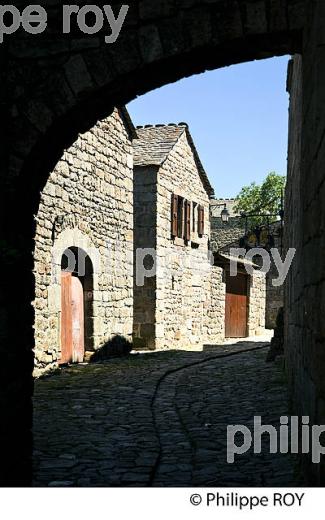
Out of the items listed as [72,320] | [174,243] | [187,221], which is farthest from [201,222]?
[72,320]

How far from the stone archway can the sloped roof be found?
9730mm

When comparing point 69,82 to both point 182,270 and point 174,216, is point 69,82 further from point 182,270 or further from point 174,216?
point 182,270

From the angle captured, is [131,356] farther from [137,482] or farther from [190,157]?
[137,482]

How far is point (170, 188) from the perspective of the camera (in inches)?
558

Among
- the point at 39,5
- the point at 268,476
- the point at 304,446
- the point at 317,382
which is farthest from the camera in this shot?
the point at 268,476

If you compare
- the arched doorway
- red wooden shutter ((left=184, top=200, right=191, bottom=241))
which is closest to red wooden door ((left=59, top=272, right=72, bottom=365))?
the arched doorway

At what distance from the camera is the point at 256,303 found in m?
20.3

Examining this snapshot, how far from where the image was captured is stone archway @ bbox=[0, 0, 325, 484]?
327 cm

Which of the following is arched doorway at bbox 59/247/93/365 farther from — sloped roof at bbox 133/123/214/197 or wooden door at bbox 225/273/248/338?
wooden door at bbox 225/273/248/338

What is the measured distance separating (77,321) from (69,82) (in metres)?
7.08

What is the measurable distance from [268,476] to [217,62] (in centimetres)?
281

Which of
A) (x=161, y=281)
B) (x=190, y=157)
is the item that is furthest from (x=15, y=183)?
(x=190, y=157)

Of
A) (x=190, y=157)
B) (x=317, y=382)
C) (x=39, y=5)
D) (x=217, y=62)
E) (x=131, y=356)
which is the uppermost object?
(x=190, y=157)

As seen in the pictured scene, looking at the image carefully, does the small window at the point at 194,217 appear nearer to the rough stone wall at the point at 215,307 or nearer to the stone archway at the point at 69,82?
the rough stone wall at the point at 215,307
